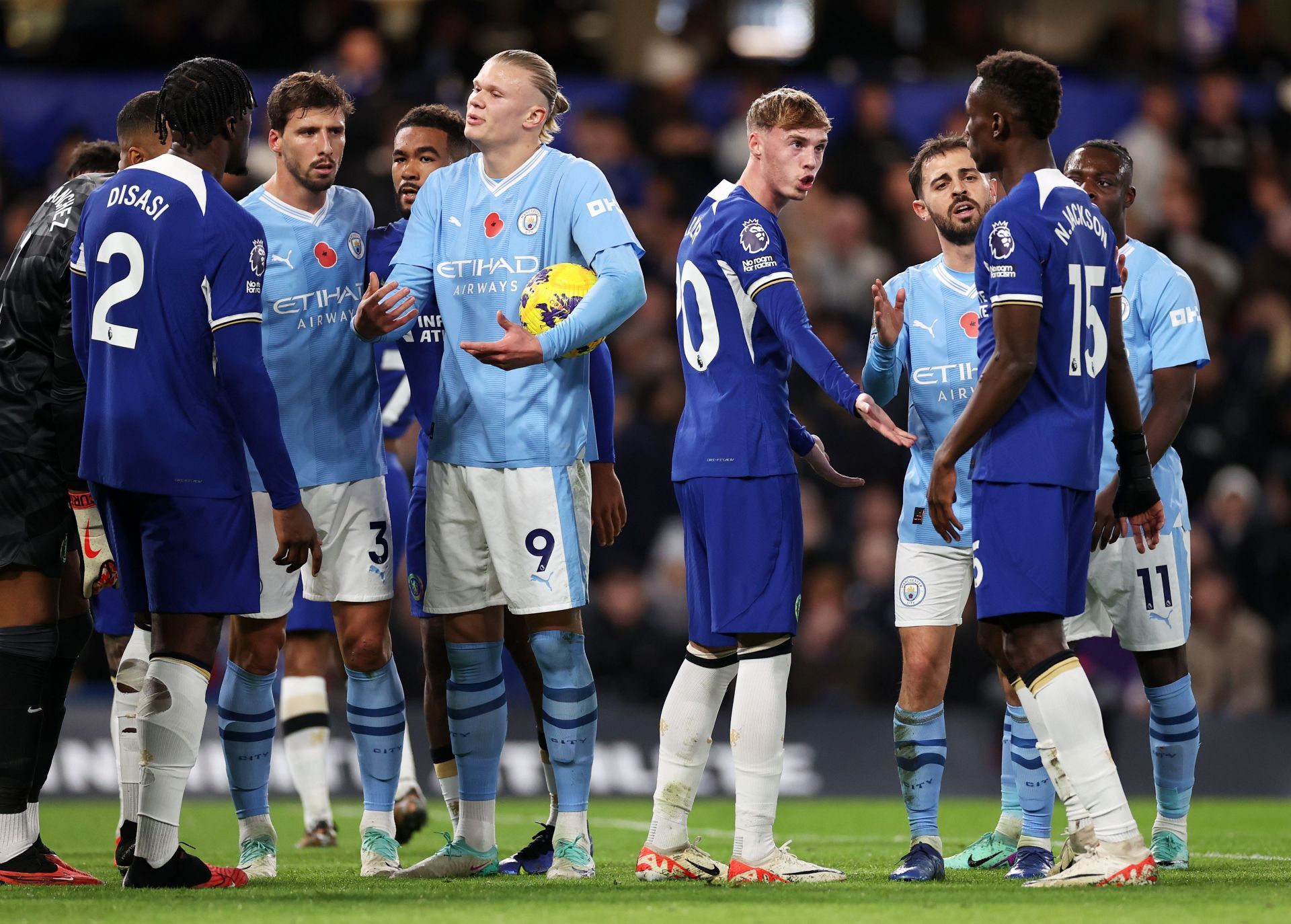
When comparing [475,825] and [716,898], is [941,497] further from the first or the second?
[475,825]

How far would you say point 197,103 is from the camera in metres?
5.79

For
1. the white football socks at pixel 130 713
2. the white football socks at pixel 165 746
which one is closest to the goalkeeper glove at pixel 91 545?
the white football socks at pixel 130 713

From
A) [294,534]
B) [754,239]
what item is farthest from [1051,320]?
[294,534]

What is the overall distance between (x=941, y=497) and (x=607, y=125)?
9.63 meters

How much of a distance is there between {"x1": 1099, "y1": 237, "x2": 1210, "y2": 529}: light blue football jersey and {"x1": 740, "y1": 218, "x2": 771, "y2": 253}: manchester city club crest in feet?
5.98

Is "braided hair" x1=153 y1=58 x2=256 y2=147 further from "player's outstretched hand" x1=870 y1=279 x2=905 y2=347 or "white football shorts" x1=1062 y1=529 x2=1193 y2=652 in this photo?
"white football shorts" x1=1062 y1=529 x2=1193 y2=652

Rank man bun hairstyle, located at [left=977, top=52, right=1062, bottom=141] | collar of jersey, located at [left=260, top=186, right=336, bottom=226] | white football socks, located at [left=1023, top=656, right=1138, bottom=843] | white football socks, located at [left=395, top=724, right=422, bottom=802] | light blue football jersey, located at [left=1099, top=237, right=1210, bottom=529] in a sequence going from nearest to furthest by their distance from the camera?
white football socks, located at [left=1023, top=656, right=1138, bottom=843] < man bun hairstyle, located at [left=977, top=52, right=1062, bottom=141] < collar of jersey, located at [left=260, top=186, right=336, bottom=226] < light blue football jersey, located at [left=1099, top=237, right=1210, bottom=529] < white football socks, located at [left=395, top=724, right=422, bottom=802]

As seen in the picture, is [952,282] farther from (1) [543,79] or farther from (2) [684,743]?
(2) [684,743]

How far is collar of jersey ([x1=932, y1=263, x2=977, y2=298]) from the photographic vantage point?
6875mm

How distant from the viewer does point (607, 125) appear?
14.7 m

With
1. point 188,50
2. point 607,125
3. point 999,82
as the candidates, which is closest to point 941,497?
point 999,82

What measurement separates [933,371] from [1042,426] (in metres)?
1.28

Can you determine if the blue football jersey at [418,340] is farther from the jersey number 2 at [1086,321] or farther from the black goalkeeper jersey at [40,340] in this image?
the jersey number 2 at [1086,321]

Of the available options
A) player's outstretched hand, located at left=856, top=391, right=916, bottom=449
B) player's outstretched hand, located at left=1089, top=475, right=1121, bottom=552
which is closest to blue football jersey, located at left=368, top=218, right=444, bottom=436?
player's outstretched hand, located at left=856, top=391, right=916, bottom=449
